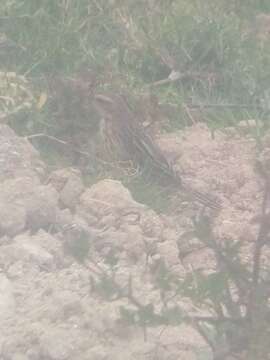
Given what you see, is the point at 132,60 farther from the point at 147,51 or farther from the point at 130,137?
the point at 130,137

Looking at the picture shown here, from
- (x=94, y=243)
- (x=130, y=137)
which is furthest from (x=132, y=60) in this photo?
(x=94, y=243)

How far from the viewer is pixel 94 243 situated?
11.8 feet

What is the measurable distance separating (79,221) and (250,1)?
10.6 feet

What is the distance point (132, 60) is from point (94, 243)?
220cm

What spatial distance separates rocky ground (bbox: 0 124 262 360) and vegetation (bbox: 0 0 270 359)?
32cm

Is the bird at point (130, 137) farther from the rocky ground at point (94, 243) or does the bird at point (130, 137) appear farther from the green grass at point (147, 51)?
the green grass at point (147, 51)

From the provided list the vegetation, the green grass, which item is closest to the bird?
the vegetation

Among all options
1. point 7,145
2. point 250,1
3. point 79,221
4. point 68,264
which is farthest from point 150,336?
point 250,1

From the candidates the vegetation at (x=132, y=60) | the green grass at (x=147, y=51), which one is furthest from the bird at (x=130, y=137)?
the green grass at (x=147, y=51)

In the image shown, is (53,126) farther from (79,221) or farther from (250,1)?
(250,1)

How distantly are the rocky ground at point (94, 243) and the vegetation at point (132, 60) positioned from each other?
0.32 meters

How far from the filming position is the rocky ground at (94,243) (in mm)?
2832

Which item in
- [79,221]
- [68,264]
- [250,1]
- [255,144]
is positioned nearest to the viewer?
[68,264]

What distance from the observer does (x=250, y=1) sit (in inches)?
256
